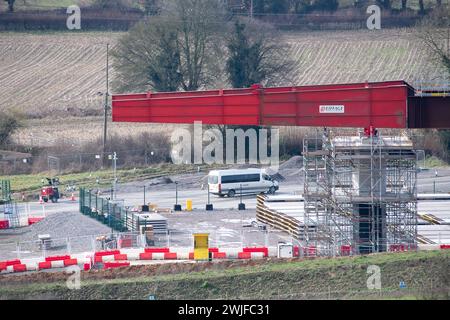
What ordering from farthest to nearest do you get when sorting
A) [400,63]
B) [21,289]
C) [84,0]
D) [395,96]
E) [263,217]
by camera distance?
1. [84,0]
2. [400,63]
3. [263,217]
4. [395,96]
5. [21,289]

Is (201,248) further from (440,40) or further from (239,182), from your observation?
(440,40)

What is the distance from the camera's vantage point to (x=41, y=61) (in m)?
69.4

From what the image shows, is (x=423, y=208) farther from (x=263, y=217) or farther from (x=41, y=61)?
(x=41, y=61)

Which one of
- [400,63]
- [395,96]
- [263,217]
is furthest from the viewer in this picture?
[400,63]

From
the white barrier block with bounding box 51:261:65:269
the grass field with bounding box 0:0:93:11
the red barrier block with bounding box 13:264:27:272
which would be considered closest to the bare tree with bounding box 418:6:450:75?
the white barrier block with bounding box 51:261:65:269

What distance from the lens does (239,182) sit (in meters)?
45.5

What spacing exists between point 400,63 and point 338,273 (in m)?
42.1

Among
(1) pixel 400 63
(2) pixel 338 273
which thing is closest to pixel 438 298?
(2) pixel 338 273

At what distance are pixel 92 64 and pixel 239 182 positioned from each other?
2737 cm

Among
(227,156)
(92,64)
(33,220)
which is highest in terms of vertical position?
(92,64)

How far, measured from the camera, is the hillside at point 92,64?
2463 inches

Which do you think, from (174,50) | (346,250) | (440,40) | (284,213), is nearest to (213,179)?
(284,213)

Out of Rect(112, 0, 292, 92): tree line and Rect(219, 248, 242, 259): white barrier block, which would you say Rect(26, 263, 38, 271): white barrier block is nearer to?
Rect(219, 248, 242, 259): white barrier block

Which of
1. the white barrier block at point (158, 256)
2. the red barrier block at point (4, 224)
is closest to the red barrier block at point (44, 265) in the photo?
the white barrier block at point (158, 256)
